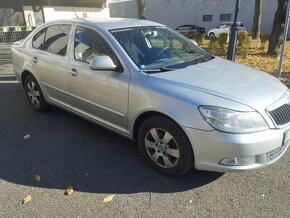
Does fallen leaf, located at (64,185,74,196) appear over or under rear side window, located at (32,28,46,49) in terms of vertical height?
under

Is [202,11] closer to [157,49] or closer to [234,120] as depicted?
[157,49]

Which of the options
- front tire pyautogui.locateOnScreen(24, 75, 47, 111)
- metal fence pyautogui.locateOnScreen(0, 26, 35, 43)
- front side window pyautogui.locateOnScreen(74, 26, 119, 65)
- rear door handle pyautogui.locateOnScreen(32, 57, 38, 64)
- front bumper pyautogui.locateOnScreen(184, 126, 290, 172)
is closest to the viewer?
front bumper pyautogui.locateOnScreen(184, 126, 290, 172)

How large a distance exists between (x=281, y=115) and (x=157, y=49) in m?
1.70

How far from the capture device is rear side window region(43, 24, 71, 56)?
14.1ft

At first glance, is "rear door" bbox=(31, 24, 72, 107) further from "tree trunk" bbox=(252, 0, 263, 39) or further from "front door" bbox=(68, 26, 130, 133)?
"tree trunk" bbox=(252, 0, 263, 39)

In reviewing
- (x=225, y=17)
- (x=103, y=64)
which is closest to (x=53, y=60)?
(x=103, y=64)

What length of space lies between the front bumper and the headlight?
5cm

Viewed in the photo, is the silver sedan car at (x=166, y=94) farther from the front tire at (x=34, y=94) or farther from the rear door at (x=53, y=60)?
the front tire at (x=34, y=94)

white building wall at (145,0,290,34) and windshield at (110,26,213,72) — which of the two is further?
white building wall at (145,0,290,34)

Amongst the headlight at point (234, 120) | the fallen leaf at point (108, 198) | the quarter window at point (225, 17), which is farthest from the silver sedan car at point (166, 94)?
the quarter window at point (225, 17)

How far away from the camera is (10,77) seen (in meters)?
8.20

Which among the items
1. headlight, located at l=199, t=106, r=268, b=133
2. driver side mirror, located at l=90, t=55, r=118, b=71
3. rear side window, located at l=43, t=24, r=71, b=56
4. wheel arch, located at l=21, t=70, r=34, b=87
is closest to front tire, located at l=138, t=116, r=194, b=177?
headlight, located at l=199, t=106, r=268, b=133

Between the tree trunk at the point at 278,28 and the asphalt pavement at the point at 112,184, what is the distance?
26.3 feet

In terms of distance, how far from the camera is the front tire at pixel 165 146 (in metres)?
2.97
